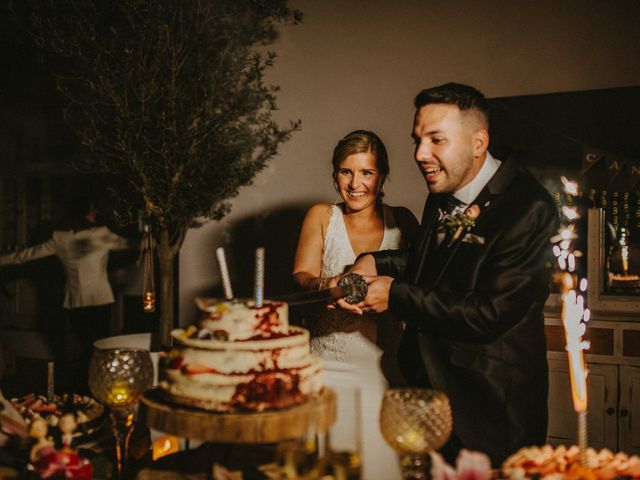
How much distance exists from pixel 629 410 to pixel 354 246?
6.38 feet

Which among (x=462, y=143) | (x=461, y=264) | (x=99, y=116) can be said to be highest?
(x=99, y=116)

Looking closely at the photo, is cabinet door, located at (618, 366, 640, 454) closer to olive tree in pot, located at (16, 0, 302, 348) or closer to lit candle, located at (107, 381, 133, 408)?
olive tree in pot, located at (16, 0, 302, 348)

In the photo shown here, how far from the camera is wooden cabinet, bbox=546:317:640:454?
3668 millimetres

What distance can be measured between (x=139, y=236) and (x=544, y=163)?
11.7ft

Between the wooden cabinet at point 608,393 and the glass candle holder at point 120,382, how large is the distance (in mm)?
2770

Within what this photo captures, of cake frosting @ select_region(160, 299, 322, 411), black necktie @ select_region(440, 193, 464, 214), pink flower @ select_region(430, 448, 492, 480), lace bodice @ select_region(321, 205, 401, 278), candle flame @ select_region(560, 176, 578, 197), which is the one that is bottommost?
pink flower @ select_region(430, 448, 492, 480)

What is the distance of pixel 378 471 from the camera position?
2.06 m

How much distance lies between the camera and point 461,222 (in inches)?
87.4

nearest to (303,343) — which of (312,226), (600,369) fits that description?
(312,226)

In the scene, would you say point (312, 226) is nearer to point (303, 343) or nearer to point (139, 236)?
point (303, 343)

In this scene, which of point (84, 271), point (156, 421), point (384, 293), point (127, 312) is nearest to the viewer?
point (156, 421)

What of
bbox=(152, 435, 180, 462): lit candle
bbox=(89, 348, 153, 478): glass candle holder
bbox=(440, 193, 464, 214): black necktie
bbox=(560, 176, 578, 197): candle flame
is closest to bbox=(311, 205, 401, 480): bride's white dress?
bbox=(152, 435, 180, 462): lit candle

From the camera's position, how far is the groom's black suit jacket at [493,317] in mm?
2064

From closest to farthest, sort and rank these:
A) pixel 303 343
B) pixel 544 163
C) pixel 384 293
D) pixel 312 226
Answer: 1. pixel 303 343
2. pixel 384 293
3. pixel 312 226
4. pixel 544 163
